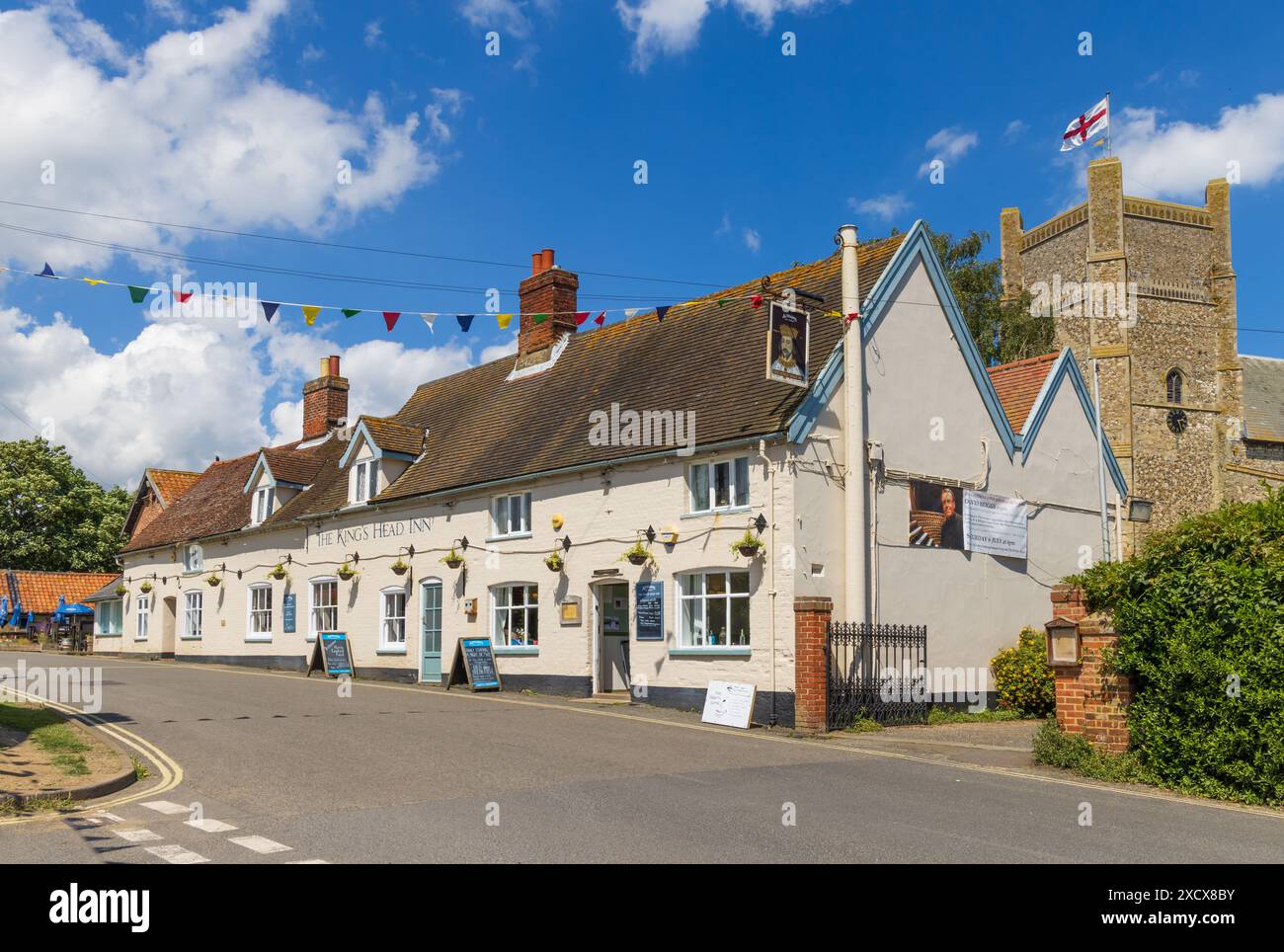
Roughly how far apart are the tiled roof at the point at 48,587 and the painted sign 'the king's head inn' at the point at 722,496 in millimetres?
31699

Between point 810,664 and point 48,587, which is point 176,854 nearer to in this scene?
point 810,664

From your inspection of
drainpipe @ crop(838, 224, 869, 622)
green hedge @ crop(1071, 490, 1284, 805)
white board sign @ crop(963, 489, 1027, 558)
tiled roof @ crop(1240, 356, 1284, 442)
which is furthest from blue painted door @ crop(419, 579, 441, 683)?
tiled roof @ crop(1240, 356, 1284, 442)

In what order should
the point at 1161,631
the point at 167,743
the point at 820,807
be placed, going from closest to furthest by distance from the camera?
the point at 820,807 < the point at 1161,631 < the point at 167,743

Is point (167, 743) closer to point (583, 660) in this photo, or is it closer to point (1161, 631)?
point (583, 660)

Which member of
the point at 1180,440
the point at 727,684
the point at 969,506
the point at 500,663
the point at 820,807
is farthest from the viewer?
the point at 1180,440

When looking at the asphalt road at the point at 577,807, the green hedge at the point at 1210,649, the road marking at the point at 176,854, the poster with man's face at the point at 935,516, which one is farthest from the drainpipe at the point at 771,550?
the road marking at the point at 176,854

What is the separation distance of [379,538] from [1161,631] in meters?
20.1

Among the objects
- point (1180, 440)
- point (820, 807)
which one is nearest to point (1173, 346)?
point (1180, 440)

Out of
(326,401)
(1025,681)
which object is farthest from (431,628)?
(326,401)

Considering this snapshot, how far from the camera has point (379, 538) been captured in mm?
27781

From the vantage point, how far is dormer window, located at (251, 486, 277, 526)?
33500 mm

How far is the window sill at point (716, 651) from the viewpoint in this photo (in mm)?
18469

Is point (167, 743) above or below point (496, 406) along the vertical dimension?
below

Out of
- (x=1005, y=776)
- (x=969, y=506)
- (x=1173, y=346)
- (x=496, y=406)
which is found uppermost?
(x=1173, y=346)
